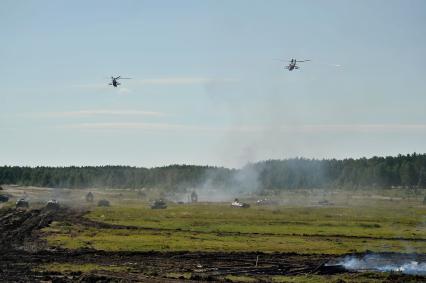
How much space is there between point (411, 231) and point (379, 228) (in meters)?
6.31

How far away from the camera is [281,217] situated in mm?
103562

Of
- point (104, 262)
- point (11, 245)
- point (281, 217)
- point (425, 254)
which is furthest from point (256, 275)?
point (281, 217)

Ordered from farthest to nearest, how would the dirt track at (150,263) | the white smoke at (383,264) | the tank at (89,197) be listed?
the tank at (89,197) → the white smoke at (383,264) → the dirt track at (150,263)

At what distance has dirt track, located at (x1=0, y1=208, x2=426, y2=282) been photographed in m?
41.8

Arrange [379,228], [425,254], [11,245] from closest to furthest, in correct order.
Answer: [425,254] < [11,245] < [379,228]

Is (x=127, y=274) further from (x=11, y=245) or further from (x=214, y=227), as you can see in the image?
(x=214, y=227)

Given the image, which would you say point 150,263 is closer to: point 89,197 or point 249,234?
point 249,234

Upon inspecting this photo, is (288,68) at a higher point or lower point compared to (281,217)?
higher

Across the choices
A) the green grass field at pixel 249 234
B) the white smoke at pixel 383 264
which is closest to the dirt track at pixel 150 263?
the white smoke at pixel 383 264

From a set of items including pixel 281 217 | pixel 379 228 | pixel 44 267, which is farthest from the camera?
pixel 281 217

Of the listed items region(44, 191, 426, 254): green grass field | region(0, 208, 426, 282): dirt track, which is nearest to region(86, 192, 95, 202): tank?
region(44, 191, 426, 254): green grass field

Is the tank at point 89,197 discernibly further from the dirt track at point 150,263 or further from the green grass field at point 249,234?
the dirt track at point 150,263

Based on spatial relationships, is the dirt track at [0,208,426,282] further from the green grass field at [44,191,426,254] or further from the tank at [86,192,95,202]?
the tank at [86,192,95,202]

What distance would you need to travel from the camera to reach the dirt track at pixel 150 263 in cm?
→ 4184
